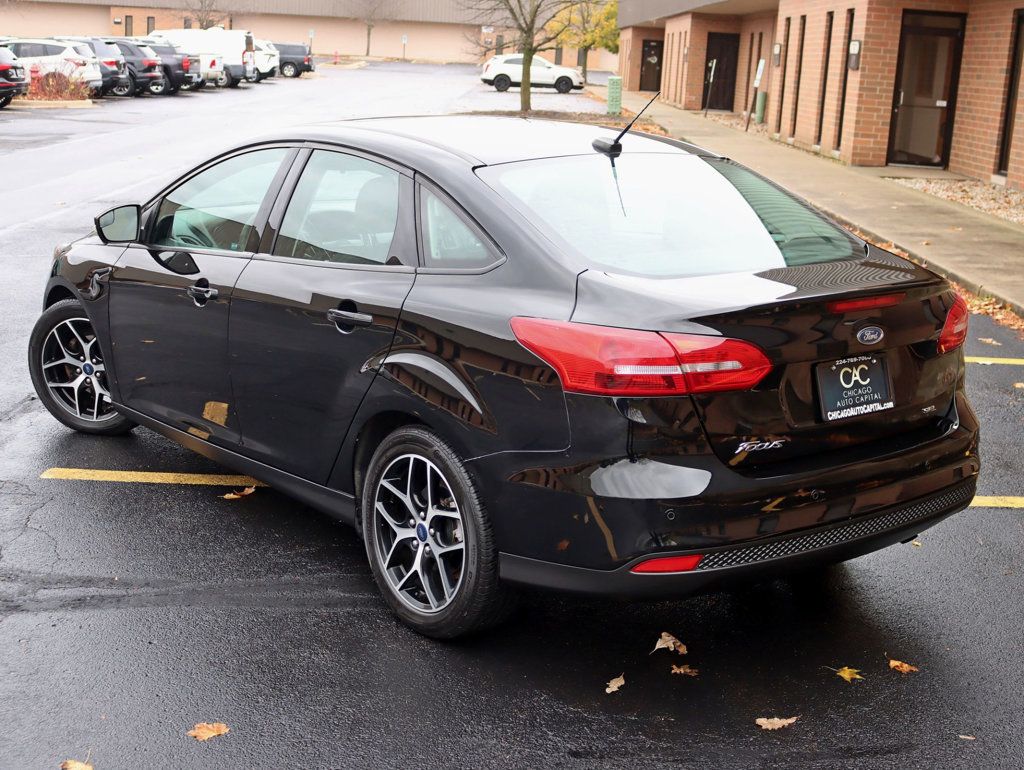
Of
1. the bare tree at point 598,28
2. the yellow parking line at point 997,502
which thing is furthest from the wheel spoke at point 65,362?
the bare tree at point 598,28

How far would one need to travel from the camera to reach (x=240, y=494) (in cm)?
543

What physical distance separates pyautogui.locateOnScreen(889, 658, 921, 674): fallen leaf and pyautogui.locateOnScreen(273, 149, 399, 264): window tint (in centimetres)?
217

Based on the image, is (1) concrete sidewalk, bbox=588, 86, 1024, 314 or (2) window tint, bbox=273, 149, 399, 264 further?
(1) concrete sidewalk, bbox=588, 86, 1024, 314

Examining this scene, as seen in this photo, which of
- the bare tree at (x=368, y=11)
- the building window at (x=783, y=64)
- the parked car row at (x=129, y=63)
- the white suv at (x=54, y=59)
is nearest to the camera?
the building window at (x=783, y=64)

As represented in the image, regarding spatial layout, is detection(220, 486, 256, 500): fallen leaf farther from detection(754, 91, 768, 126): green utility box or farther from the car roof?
detection(754, 91, 768, 126): green utility box

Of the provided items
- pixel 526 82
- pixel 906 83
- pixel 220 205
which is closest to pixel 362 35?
pixel 526 82

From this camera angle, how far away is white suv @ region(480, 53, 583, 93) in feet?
201

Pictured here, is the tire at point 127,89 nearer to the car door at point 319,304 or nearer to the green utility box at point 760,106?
the green utility box at point 760,106

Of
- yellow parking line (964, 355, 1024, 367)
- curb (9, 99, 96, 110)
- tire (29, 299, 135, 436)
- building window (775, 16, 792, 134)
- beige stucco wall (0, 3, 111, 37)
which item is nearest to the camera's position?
tire (29, 299, 135, 436)

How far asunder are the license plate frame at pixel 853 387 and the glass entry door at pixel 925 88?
1936 cm

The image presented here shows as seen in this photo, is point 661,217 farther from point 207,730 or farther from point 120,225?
point 120,225

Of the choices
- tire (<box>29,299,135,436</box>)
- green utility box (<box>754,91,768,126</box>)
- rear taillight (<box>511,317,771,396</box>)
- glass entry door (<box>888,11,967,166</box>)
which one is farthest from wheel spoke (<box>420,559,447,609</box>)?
green utility box (<box>754,91,768,126</box>)

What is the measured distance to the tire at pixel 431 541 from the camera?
12.3 feet

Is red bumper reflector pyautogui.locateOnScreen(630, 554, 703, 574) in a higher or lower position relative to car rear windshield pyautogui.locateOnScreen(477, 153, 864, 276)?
lower
